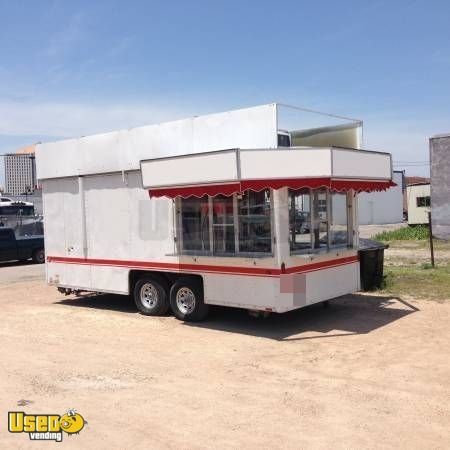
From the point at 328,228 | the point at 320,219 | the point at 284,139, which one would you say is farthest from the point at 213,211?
the point at 328,228

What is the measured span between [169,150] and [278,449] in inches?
240

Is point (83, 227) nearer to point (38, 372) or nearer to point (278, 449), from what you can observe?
point (38, 372)

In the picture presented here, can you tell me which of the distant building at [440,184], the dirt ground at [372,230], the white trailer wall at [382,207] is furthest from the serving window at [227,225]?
the white trailer wall at [382,207]

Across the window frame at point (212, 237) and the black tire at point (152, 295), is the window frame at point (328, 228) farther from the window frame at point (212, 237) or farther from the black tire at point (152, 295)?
the black tire at point (152, 295)

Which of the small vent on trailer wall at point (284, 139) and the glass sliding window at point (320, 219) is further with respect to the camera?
the glass sliding window at point (320, 219)

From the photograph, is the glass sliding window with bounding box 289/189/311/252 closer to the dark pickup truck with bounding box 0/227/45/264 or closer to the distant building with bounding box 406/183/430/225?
the dark pickup truck with bounding box 0/227/45/264

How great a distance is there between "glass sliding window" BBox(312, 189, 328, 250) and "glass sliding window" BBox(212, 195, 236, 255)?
1352 millimetres

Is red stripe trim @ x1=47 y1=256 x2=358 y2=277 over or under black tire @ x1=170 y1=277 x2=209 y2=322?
over

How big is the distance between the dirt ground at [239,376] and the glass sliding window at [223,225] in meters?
1.34

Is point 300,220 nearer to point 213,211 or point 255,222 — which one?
point 255,222

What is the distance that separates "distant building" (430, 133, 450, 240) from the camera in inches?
1009

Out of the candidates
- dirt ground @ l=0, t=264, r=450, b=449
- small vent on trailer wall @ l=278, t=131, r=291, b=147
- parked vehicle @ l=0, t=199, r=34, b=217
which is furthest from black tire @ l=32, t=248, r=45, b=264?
small vent on trailer wall @ l=278, t=131, r=291, b=147

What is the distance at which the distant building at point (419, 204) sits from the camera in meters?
32.4

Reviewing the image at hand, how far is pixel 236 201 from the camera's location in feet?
29.5
